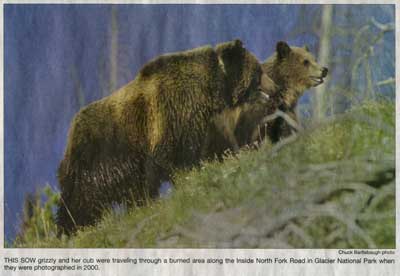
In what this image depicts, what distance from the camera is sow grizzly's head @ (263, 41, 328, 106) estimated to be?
293cm

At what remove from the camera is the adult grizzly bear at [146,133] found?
287 centimetres

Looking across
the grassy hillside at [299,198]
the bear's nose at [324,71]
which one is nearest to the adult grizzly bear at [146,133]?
the grassy hillside at [299,198]

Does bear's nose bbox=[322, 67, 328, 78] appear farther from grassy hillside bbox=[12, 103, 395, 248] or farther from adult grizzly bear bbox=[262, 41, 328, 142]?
grassy hillside bbox=[12, 103, 395, 248]

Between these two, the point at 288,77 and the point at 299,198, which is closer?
the point at 299,198

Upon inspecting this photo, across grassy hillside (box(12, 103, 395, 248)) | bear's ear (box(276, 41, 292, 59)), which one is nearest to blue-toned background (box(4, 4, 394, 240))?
bear's ear (box(276, 41, 292, 59))

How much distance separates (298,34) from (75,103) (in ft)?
3.27

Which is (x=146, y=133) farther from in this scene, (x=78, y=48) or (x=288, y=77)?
(x=288, y=77)

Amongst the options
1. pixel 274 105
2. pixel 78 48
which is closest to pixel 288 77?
pixel 274 105

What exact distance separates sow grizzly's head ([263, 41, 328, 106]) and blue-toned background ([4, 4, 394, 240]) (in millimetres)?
49

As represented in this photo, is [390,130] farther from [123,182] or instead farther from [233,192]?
[123,182]

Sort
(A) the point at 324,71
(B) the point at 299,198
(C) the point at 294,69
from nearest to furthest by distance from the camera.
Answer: (B) the point at 299,198 < (A) the point at 324,71 < (C) the point at 294,69

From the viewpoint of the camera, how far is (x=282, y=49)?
9.64 feet

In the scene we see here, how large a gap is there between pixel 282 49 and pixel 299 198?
0.66 metres

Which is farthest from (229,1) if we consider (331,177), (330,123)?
(331,177)
